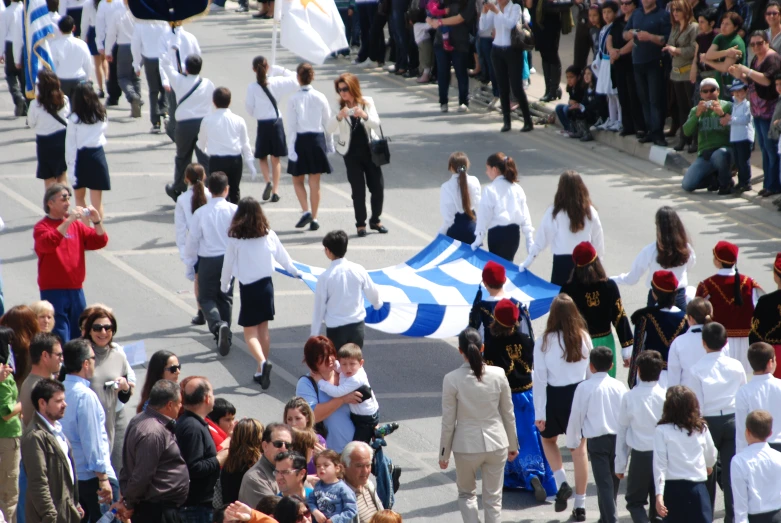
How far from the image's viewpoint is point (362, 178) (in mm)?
14570

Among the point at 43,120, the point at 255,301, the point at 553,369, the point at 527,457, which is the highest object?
the point at 43,120

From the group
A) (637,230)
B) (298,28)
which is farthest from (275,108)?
(637,230)

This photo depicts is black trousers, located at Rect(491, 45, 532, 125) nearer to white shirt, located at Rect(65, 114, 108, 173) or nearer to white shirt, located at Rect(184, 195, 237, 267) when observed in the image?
white shirt, located at Rect(65, 114, 108, 173)

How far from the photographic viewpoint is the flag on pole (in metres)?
15.5

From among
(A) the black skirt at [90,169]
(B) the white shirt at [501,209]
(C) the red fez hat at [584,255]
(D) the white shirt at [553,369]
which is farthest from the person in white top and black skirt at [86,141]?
(D) the white shirt at [553,369]

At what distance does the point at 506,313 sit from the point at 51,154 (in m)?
7.99

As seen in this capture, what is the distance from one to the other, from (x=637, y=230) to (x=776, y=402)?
23.4 feet

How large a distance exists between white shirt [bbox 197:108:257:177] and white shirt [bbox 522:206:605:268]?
4633 mm

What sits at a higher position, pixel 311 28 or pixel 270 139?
pixel 311 28

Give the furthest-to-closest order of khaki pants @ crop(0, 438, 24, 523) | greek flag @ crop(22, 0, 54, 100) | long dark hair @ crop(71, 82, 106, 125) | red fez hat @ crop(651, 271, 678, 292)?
greek flag @ crop(22, 0, 54, 100) < long dark hair @ crop(71, 82, 106, 125) < red fez hat @ crop(651, 271, 678, 292) < khaki pants @ crop(0, 438, 24, 523)

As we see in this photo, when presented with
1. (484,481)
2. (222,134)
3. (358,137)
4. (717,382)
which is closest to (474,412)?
(484,481)

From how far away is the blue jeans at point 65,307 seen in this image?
416 inches

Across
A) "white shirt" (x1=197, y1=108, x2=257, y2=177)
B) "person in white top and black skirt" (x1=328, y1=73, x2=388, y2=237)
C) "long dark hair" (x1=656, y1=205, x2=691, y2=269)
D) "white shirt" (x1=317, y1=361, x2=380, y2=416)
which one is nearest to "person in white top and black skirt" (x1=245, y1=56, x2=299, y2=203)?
"white shirt" (x1=197, y1=108, x2=257, y2=177)

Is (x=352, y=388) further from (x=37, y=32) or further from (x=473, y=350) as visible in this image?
(x=37, y=32)
